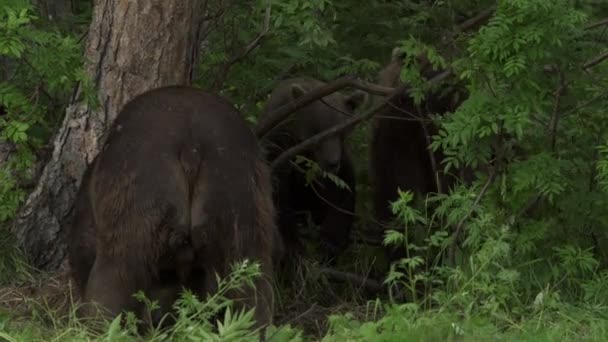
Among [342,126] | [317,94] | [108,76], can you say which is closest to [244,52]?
[317,94]

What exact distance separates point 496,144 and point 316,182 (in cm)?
345

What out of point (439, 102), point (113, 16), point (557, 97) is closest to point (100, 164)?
point (113, 16)

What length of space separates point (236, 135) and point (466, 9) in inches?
115

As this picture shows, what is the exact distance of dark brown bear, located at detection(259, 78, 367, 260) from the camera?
427 inches

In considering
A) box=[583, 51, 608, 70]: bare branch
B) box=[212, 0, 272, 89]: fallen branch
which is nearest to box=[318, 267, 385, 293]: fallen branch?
box=[212, 0, 272, 89]: fallen branch

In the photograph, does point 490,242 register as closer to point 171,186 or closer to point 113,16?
point 171,186

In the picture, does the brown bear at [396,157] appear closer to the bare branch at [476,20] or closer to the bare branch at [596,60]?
the bare branch at [476,20]

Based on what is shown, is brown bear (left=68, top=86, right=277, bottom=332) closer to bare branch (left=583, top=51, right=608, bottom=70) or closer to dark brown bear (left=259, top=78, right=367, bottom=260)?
bare branch (left=583, top=51, right=608, bottom=70)

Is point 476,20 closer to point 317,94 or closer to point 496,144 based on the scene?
point 496,144

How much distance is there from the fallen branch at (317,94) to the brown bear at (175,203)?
247 centimetres

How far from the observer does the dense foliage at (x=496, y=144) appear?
676 centimetres

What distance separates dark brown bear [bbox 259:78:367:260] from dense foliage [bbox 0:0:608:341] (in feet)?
4.72

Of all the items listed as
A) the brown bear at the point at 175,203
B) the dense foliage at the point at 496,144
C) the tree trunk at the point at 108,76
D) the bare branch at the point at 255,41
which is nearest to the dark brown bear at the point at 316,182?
the bare branch at the point at 255,41

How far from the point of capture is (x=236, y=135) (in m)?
6.76
